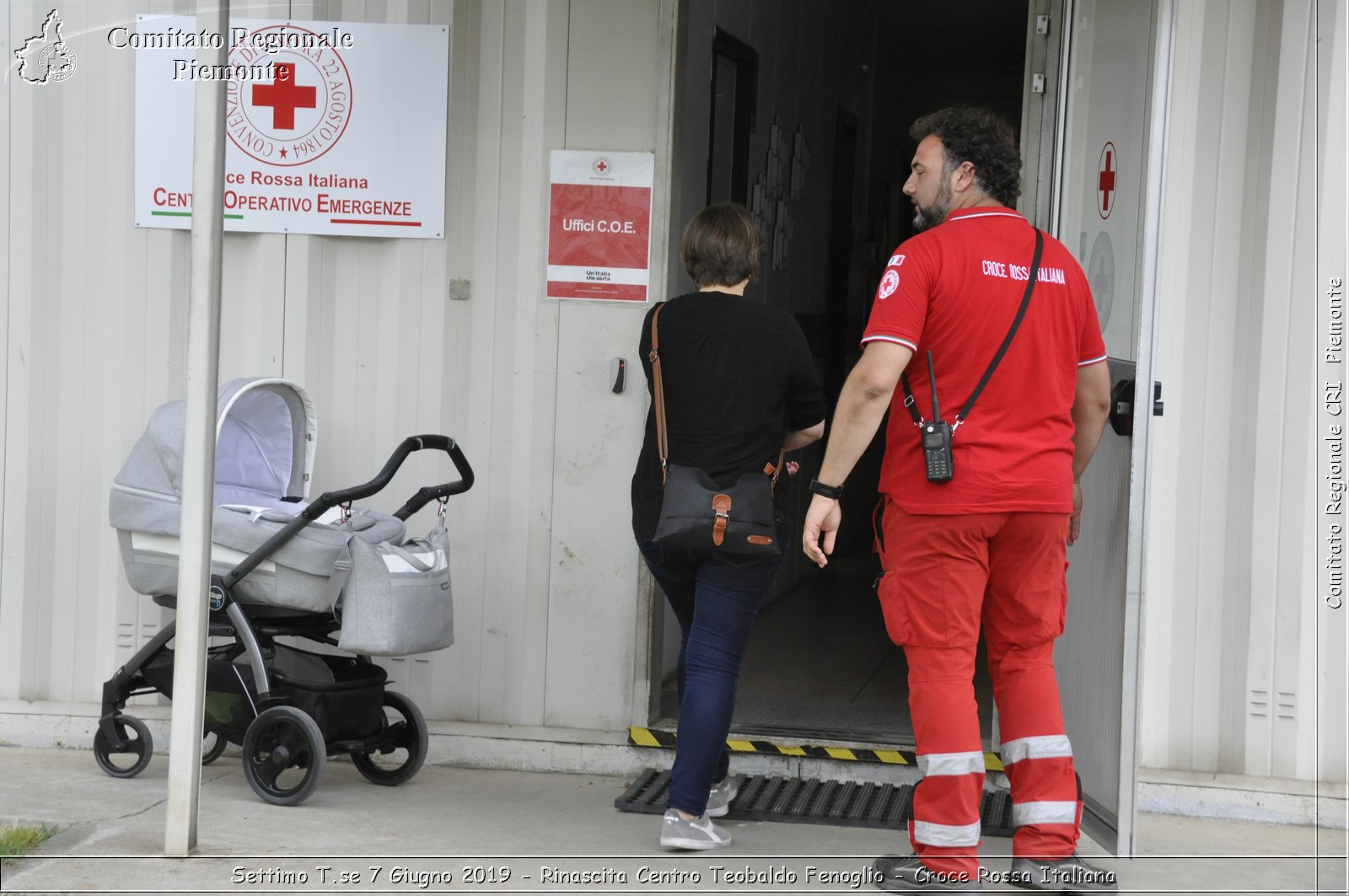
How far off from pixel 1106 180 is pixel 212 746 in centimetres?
329

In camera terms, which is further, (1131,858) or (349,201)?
(349,201)

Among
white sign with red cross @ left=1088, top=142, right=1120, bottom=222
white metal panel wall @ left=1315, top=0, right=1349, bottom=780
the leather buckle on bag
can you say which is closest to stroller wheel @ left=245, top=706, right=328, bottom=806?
the leather buckle on bag

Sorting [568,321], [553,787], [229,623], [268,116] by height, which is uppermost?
[268,116]

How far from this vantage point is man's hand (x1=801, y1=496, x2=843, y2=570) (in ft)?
10.9

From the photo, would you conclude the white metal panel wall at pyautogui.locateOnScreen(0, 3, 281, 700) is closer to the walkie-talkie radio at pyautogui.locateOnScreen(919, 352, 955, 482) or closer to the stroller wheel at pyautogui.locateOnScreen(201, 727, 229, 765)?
the stroller wheel at pyautogui.locateOnScreen(201, 727, 229, 765)

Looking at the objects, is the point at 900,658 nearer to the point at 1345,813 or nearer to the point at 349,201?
the point at 1345,813

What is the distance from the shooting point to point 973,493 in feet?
11.0

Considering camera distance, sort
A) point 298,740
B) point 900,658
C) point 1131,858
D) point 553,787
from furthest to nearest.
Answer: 1. point 900,658
2. point 553,787
3. point 298,740
4. point 1131,858

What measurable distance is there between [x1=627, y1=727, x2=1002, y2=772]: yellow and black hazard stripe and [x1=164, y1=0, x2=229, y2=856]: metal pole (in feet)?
5.01

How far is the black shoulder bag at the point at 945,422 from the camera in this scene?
10.9ft

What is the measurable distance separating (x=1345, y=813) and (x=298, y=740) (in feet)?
10.1

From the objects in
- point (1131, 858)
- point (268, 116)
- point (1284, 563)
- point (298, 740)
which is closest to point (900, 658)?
point (1284, 563)

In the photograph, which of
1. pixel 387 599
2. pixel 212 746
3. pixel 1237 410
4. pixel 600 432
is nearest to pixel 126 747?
pixel 212 746

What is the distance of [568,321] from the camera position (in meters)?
4.68
